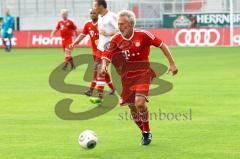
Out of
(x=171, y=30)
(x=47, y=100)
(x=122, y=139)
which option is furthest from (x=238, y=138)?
(x=171, y=30)

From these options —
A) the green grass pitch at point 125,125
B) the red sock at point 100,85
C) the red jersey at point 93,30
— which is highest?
the red jersey at point 93,30

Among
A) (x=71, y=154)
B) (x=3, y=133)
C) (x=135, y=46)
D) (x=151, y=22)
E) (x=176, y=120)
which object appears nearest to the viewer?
(x=71, y=154)

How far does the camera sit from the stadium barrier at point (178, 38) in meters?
43.9

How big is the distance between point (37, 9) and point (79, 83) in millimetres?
34199

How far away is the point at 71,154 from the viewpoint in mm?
10977

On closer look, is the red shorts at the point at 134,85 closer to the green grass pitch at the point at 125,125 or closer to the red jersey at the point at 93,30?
the green grass pitch at the point at 125,125

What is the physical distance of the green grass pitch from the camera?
1113 centimetres

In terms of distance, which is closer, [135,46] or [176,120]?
[135,46]

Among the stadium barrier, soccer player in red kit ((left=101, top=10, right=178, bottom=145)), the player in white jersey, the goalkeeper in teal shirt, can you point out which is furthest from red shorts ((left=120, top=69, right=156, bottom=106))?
the goalkeeper in teal shirt

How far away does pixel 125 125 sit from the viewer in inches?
552

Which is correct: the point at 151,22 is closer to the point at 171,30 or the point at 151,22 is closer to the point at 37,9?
the point at 171,30

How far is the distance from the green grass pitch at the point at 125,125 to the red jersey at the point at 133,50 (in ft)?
3.88

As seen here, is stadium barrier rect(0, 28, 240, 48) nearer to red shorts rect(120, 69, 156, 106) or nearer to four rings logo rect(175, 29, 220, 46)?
four rings logo rect(175, 29, 220, 46)

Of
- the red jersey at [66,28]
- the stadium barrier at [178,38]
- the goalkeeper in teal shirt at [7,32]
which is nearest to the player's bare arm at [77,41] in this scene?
the red jersey at [66,28]
